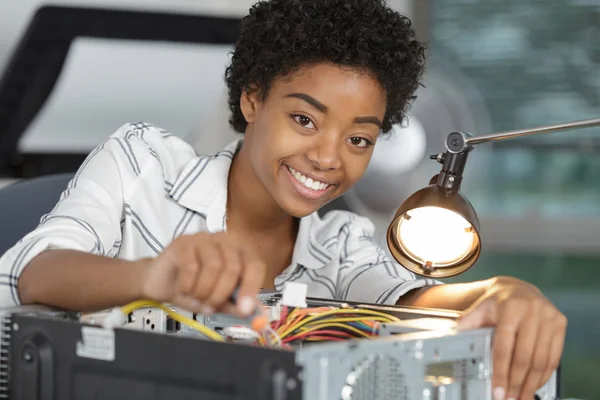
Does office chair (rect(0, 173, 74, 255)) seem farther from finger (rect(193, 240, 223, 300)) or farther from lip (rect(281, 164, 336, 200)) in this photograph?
finger (rect(193, 240, 223, 300))

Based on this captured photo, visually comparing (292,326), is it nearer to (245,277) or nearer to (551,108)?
(245,277)

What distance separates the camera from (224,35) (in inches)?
87.0

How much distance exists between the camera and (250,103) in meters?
1.42

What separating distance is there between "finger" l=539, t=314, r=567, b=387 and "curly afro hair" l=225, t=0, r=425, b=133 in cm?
53

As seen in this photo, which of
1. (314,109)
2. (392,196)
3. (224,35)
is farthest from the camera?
(392,196)

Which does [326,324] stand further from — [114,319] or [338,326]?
[114,319]

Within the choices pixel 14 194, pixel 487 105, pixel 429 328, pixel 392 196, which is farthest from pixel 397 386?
pixel 487 105

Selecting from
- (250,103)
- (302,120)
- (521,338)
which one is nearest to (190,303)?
(521,338)

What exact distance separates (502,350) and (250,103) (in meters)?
0.72

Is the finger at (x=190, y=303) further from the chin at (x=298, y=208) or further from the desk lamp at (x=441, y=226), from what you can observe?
the chin at (x=298, y=208)

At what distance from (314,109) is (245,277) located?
54 centimetres

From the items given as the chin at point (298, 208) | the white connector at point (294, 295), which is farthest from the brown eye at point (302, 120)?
the white connector at point (294, 295)

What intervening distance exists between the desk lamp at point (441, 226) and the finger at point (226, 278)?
38cm

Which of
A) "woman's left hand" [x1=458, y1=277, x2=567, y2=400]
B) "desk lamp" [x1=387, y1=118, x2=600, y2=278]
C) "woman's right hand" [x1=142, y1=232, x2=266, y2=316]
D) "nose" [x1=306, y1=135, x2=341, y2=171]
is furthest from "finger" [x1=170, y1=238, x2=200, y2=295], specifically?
"nose" [x1=306, y1=135, x2=341, y2=171]
